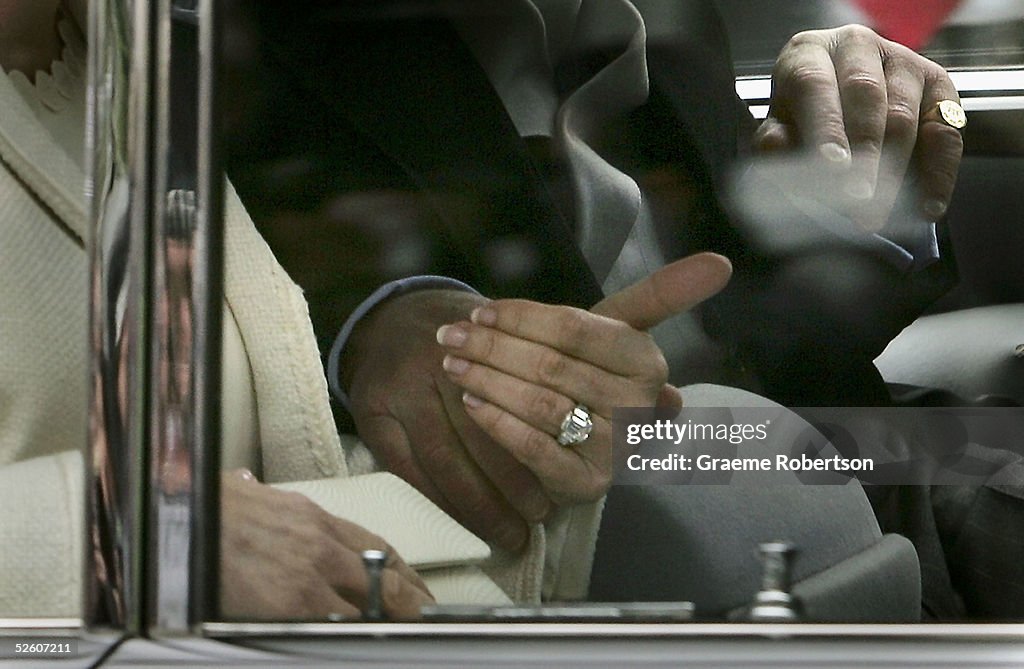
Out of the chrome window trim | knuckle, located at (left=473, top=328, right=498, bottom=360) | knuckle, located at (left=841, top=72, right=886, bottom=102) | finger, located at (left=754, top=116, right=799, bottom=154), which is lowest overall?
the chrome window trim

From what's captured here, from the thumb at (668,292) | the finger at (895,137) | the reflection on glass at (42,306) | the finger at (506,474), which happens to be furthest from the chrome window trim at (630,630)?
the finger at (895,137)

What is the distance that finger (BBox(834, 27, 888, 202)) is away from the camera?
143 centimetres

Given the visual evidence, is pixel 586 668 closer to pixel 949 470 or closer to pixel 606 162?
pixel 949 470

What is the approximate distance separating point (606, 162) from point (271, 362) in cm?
46

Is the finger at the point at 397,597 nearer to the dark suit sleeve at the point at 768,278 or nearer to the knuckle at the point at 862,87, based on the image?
the dark suit sleeve at the point at 768,278

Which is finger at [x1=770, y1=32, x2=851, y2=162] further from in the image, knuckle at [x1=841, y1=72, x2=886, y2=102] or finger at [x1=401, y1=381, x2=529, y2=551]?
finger at [x1=401, y1=381, x2=529, y2=551]

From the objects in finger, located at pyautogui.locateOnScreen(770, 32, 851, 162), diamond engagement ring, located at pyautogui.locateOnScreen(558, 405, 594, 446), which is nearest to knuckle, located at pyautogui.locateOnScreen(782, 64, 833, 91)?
finger, located at pyautogui.locateOnScreen(770, 32, 851, 162)

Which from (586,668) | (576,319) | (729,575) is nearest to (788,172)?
(576,319)

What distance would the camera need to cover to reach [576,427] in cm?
144

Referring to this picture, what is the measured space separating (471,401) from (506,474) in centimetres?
9

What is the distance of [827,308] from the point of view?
141cm

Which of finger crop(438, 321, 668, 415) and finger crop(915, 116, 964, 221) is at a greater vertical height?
finger crop(915, 116, 964, 221)

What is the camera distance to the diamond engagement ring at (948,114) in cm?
143

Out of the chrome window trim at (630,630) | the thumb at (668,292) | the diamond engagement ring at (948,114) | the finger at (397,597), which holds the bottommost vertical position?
the chrome window trim at (630,630)
